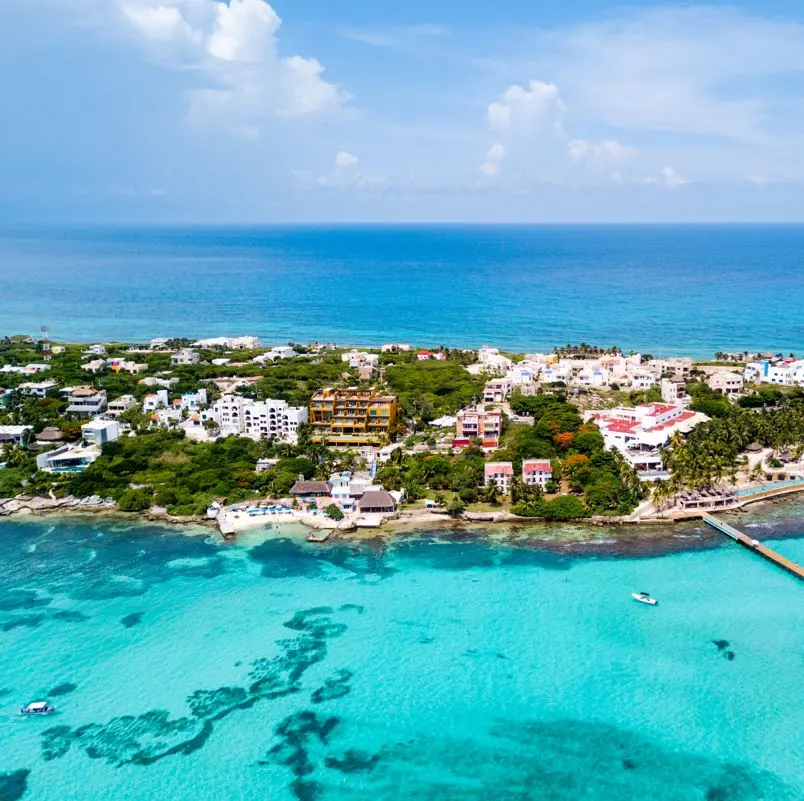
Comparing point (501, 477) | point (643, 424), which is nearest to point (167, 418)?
point (501, 477)

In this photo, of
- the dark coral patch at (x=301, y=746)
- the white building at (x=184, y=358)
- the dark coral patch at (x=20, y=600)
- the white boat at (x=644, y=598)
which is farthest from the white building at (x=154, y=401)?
the white boat at (x=644, y=598)

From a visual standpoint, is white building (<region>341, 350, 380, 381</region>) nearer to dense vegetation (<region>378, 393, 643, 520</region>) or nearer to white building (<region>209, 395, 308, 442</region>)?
white building (<region>209, 395, 308, 442</region>)

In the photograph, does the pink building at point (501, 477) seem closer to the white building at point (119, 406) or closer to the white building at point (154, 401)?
the white building at point (154, 401)

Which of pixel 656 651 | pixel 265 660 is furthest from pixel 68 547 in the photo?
pixel 656 651

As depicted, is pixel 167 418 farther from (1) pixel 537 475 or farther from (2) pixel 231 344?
(2) pixel 231 344

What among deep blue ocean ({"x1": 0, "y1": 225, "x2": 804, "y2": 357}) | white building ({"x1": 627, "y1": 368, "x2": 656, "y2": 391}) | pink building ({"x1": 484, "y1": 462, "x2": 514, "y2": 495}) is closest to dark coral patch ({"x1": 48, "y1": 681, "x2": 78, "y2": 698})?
pink building ({"x1": 484, "y1": 462, "x2": 514, "y2": 495})
